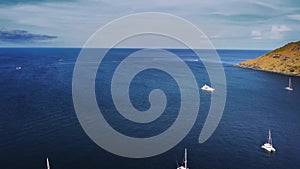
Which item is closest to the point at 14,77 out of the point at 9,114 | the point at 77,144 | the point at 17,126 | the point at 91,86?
the point at 91,86

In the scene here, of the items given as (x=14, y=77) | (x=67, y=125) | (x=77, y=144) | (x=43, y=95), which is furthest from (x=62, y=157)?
(x=14, y=77)

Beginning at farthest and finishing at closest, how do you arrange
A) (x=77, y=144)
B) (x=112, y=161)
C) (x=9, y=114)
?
(x=9, y=114)
(x=77, y=144)
(x=112, y=161)

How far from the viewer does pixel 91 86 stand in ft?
526

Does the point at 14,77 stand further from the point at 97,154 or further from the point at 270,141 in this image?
the point at 270,141

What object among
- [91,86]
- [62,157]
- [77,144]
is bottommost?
[62,157]

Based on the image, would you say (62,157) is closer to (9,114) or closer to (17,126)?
(17,126)

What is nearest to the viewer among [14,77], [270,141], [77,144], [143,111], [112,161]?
[112,161]

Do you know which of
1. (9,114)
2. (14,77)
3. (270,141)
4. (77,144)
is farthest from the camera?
(14,77)

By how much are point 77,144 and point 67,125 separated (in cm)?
1704

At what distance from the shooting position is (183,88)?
6555 inches

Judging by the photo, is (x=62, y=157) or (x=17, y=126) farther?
(x=17, y=126)

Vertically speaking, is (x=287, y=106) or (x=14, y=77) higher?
(x=14, y=77)

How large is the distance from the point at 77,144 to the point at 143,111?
3817 cm

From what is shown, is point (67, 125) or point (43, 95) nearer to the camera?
point (67, 125)
